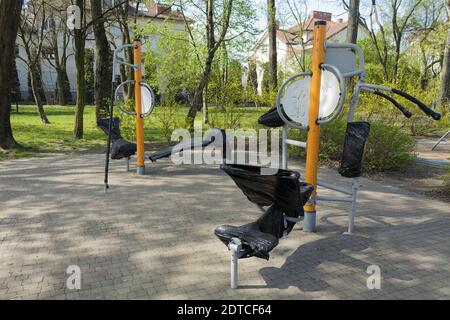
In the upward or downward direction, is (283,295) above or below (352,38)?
below

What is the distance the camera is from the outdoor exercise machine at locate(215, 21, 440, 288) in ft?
10.7

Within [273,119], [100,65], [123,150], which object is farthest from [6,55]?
[273,119]

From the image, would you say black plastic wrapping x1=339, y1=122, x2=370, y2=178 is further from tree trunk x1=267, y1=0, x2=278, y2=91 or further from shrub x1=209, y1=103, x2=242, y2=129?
tree trunk x1=267, y1=0, x2=278, y2=91

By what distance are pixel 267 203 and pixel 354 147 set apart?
118 cm

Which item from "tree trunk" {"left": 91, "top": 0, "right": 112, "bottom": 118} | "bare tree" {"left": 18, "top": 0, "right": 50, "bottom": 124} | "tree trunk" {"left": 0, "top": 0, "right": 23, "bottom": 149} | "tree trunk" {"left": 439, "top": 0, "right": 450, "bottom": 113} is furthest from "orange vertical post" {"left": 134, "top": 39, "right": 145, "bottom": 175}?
"tree trunk" {"left": 439, "top": 0, "right": 450, "bottom": 113}

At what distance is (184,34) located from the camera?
2152 cm

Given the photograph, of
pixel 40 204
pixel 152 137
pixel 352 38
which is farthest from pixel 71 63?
pixel 40 204

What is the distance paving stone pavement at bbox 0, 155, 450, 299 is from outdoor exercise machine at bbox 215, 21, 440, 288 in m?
0.33

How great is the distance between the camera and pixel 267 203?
3.65 metres

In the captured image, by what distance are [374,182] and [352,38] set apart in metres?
6.92

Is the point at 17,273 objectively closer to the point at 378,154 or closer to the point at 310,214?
the point at 310,214

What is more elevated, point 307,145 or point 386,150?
point 307,145

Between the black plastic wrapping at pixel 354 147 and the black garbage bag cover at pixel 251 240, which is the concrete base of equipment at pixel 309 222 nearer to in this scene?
the black plastic wrapping at pixel 354 147

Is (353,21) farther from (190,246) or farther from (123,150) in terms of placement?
(190,246)
